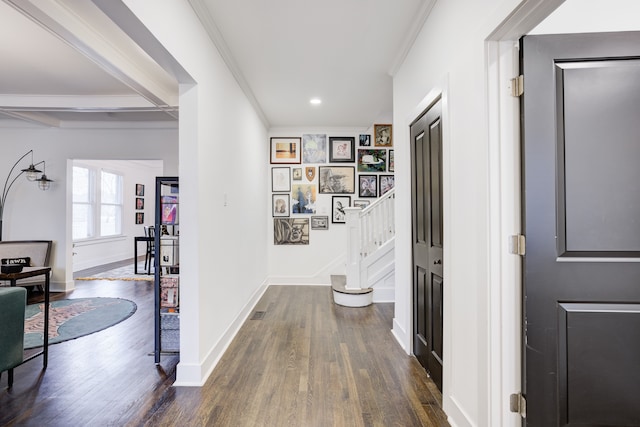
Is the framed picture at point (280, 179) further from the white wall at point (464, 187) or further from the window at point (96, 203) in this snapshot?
the window at point (96, 203)

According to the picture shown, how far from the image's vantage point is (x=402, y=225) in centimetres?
306

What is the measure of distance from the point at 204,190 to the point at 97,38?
1566mm

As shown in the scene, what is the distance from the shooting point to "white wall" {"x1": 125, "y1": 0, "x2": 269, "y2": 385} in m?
2.17

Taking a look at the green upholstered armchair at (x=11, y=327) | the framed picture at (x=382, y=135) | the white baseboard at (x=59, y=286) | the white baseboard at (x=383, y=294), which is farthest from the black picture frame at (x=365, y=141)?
the white baseboard at (x=59, y=286)

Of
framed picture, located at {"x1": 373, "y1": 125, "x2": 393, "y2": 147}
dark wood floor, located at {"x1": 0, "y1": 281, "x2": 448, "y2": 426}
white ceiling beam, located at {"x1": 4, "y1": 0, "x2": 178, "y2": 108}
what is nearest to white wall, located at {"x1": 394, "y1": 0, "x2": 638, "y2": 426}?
dark wood floor, located at {"x1": 0, "y1": 281, "x2": 448, "y2": 426}

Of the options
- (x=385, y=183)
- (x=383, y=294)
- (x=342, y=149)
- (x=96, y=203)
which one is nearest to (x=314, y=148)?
(x=342, y=149)

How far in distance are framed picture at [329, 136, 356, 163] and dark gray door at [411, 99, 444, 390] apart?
289cm

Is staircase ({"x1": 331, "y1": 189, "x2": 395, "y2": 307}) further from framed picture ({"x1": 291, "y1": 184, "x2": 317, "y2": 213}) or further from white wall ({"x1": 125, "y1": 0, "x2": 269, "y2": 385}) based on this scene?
white wall ({"x1": 125, "y1": 0, "x2": 269, "y2": 385})

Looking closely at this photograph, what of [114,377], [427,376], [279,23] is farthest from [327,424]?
[279,23]

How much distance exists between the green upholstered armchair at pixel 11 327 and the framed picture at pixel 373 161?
4.74 meters

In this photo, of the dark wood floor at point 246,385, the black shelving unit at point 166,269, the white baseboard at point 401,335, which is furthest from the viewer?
the white baseboard at point 401,335

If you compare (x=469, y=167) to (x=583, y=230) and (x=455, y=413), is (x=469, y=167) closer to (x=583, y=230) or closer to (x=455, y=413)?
(x=583, y=230)

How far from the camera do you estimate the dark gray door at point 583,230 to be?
1388 millimetres

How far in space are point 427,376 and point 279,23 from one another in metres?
3.12
